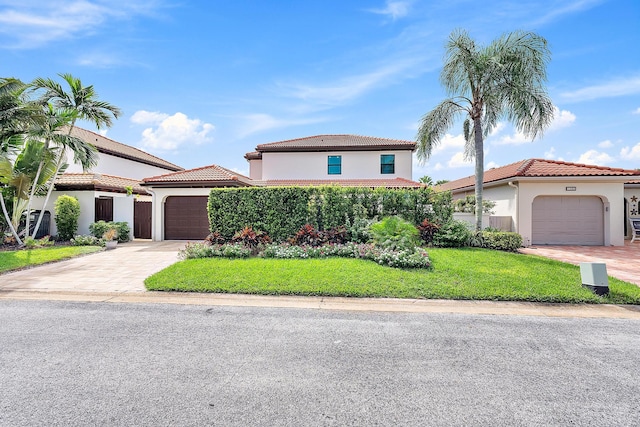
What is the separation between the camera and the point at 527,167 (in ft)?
49.8

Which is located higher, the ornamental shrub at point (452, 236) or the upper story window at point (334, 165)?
the upper story window at point (334, 165)

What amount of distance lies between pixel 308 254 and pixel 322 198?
2.57m

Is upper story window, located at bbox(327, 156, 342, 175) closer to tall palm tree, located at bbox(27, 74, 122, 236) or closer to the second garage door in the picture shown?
the second garage door

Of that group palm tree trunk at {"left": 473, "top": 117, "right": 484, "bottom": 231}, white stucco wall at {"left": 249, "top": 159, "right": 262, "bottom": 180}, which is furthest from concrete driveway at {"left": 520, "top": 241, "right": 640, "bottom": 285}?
white stucco wall at {"left": 249, "top": 159, "right": 262, "bottom": 180}

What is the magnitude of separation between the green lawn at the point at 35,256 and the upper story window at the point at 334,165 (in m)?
14.1

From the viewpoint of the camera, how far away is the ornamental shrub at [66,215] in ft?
47.8

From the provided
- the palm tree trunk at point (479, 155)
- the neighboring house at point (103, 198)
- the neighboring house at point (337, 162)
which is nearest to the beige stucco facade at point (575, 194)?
the palm tree trunk at point (479, 155)

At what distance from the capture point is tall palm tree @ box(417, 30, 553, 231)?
11.5 metres

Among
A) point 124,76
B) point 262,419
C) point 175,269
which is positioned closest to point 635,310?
point 262,419

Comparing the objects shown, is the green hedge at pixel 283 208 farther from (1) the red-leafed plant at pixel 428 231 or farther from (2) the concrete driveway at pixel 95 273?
(2) the concrete driveway at pixel 95 273

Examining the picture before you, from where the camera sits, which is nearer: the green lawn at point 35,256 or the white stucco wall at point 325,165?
the green lawn at point 35,256

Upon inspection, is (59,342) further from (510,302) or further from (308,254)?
(510,302)

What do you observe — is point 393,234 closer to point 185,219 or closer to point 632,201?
point 185,219

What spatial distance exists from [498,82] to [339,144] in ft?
36.7
